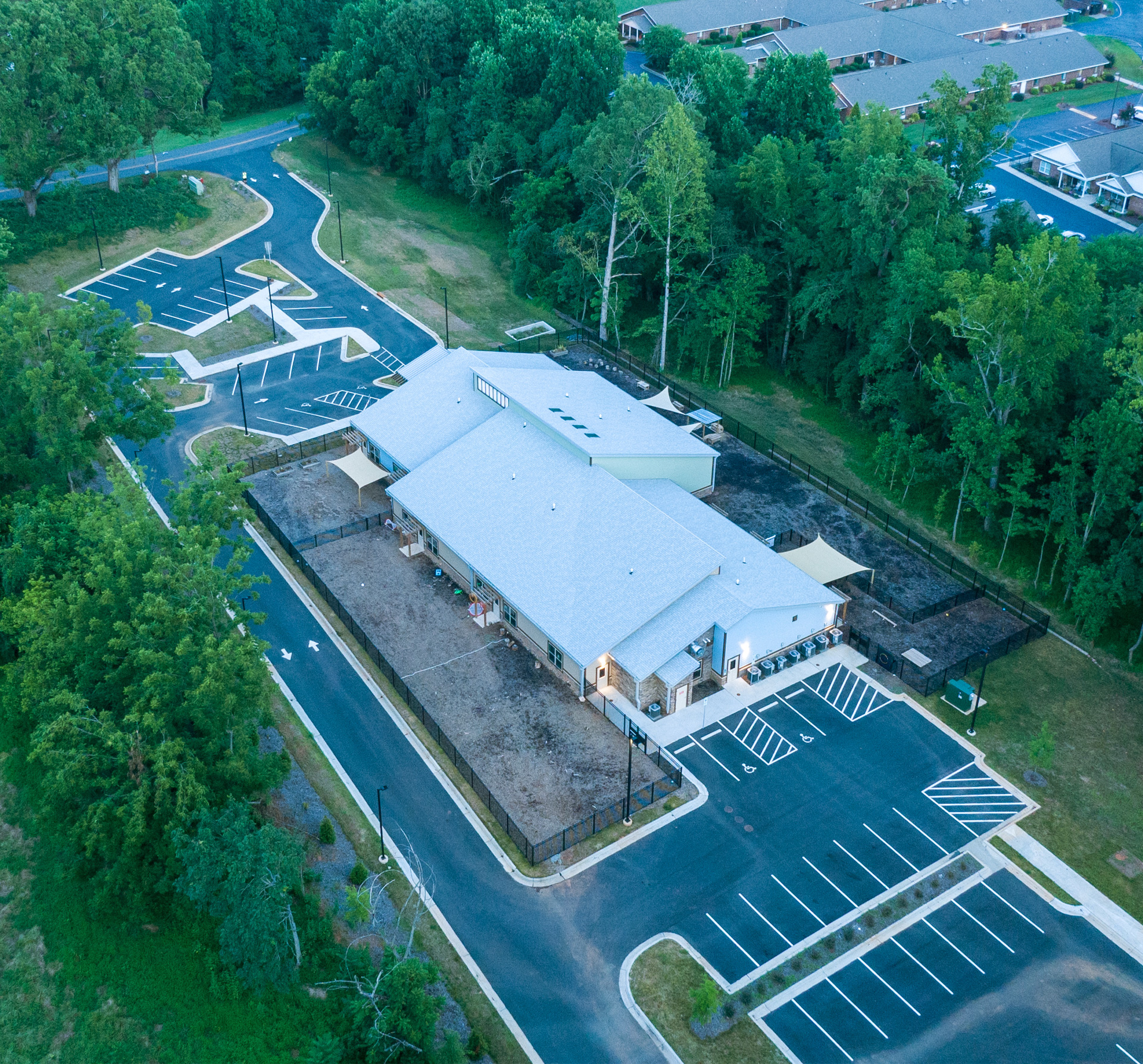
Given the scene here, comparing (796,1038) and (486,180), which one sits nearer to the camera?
(796,1038)

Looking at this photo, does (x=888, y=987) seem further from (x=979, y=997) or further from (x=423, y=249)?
(x=423, y=249)

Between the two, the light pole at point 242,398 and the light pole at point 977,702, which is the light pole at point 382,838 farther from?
the light pole at point 242,398

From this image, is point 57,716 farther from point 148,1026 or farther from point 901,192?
point 901,192

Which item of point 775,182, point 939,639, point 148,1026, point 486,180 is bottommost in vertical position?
point 148,1026

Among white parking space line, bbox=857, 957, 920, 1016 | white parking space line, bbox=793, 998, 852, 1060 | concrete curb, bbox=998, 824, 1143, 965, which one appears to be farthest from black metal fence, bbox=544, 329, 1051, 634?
white parking space line, bbox=793, 998, 852, 1060

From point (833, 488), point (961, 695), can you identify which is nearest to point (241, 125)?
point (833, 488)

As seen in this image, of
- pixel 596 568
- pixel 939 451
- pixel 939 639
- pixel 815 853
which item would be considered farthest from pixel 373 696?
pixel 939 451
